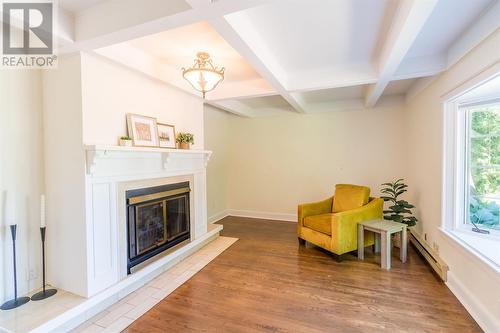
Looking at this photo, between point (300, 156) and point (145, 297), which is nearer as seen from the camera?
point (145, 297)

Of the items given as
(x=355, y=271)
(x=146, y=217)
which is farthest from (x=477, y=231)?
(x=146, y=217)

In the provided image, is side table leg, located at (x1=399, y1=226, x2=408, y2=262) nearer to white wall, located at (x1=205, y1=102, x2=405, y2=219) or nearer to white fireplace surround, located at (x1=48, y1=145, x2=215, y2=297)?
white wall, located at (x1=205, y1=102, x2=405, y2=219)

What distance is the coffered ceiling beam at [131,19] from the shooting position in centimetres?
147

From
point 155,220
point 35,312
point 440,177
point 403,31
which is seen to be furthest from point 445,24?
point 35,312

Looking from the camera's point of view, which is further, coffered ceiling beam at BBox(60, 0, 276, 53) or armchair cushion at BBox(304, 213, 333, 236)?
armchair cushion at BBox(304, 213, 333, 236)

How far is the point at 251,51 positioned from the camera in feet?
6.88

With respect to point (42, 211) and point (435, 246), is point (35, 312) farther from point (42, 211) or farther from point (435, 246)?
point (435, 246)

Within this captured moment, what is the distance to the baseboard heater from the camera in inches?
99.0

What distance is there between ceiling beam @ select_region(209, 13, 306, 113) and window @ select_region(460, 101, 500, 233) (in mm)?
1993

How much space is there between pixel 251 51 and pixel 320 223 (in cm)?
240

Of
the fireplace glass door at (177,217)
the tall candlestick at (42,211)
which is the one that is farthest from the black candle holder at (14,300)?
the fireplace glass door at (177,217)

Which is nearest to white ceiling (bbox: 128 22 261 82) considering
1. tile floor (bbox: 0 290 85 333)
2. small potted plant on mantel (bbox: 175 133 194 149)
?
small potted plant on mantel (bbox: 175 133 194 149)

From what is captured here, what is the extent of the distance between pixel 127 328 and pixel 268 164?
3950mm

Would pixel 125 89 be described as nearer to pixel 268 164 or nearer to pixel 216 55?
pixel 216 55
